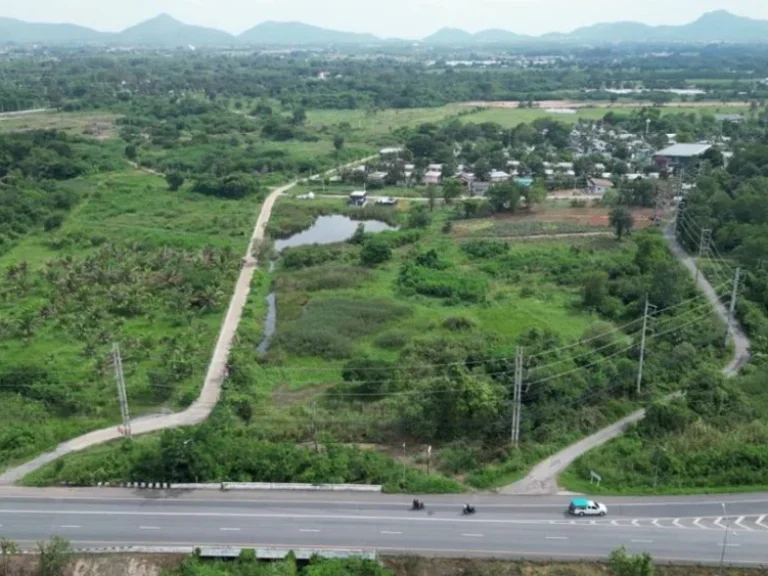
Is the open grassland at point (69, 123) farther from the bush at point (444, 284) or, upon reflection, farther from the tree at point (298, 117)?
the bush at point (444, 284)

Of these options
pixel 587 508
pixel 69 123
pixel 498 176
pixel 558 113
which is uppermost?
pixel 558 113

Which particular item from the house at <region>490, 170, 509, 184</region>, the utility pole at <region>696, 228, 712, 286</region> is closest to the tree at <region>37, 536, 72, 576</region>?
the utility pole at <region>696, 228, 712, 286</region>

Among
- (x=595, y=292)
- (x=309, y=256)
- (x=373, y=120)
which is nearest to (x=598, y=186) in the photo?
(x=595, y=292)

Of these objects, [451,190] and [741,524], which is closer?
[741,524]

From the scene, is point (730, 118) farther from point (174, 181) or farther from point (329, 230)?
point (174, 181)

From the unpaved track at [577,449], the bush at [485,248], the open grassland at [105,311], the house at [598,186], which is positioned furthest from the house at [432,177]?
the unpaved track at [577,449]
